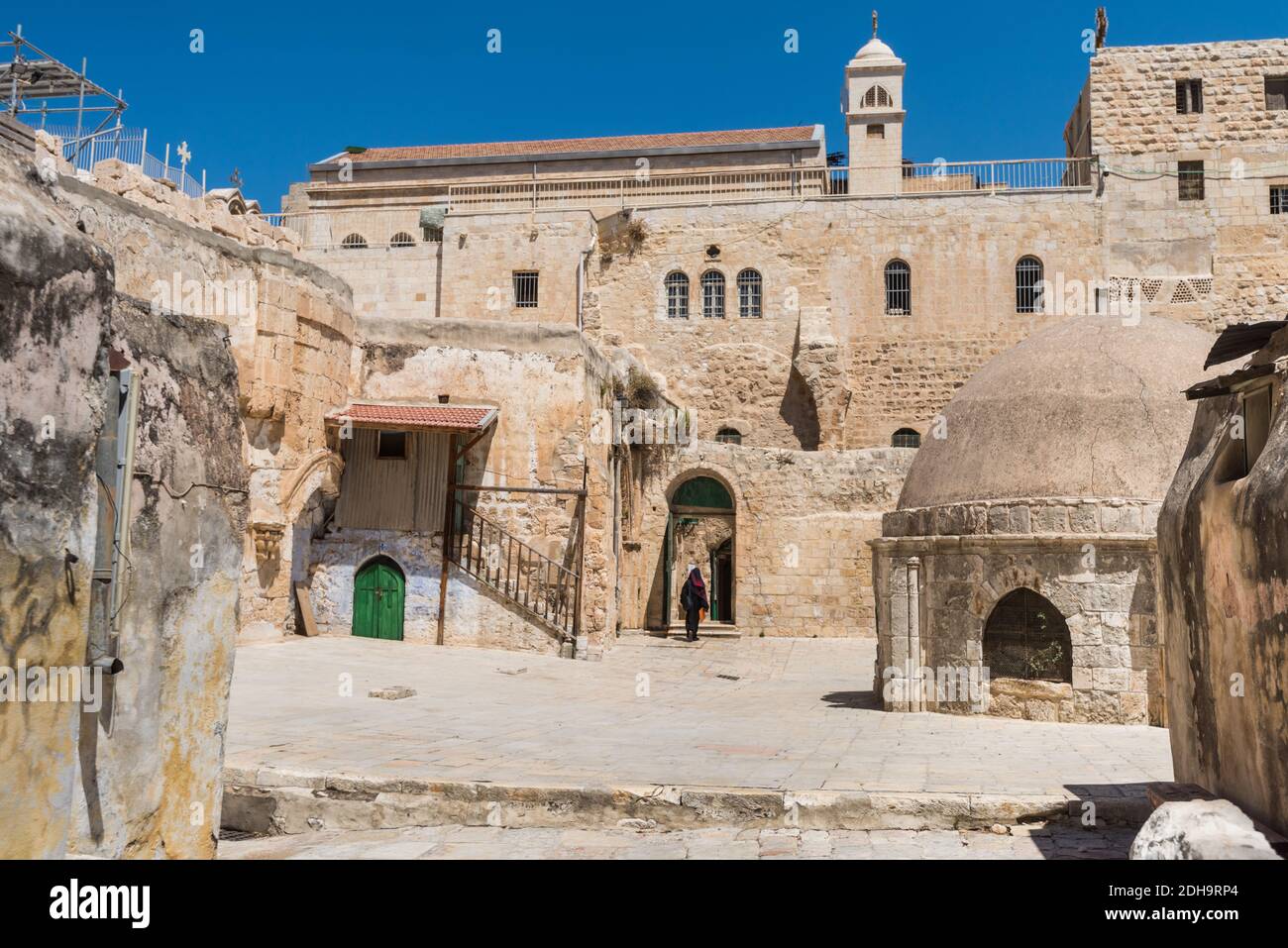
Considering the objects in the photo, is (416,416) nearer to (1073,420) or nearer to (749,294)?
(1073,420)

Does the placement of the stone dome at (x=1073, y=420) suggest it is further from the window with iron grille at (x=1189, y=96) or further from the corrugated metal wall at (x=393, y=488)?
the window with iron grille at (x=1189, y=96)

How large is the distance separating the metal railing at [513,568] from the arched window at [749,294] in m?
13.2

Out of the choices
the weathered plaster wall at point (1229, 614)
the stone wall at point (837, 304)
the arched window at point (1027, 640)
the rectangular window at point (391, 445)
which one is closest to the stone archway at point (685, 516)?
the stone wall at point (837, 304)

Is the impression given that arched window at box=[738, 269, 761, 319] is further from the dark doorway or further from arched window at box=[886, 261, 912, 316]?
the dark doorway

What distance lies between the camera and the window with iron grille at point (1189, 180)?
27000mm

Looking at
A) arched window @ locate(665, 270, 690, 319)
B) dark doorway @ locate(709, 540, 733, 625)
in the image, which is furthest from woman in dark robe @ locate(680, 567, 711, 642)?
arched window @ locate(665, 270, 690, 319)

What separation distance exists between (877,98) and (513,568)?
2041cm

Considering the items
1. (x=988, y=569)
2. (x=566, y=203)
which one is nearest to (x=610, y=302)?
(x=566, y=203)

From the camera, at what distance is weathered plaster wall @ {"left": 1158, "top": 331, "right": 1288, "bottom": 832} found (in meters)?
4.28

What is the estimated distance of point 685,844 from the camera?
19.1ft

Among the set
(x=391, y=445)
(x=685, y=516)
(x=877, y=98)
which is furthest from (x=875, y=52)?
(x=391, y=445)

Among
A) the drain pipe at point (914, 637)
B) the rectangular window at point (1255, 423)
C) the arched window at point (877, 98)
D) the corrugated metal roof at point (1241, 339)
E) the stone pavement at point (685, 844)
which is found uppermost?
the arched window at point (877, 98)

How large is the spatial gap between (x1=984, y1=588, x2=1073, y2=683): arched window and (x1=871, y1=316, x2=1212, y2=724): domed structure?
0.01 metres
